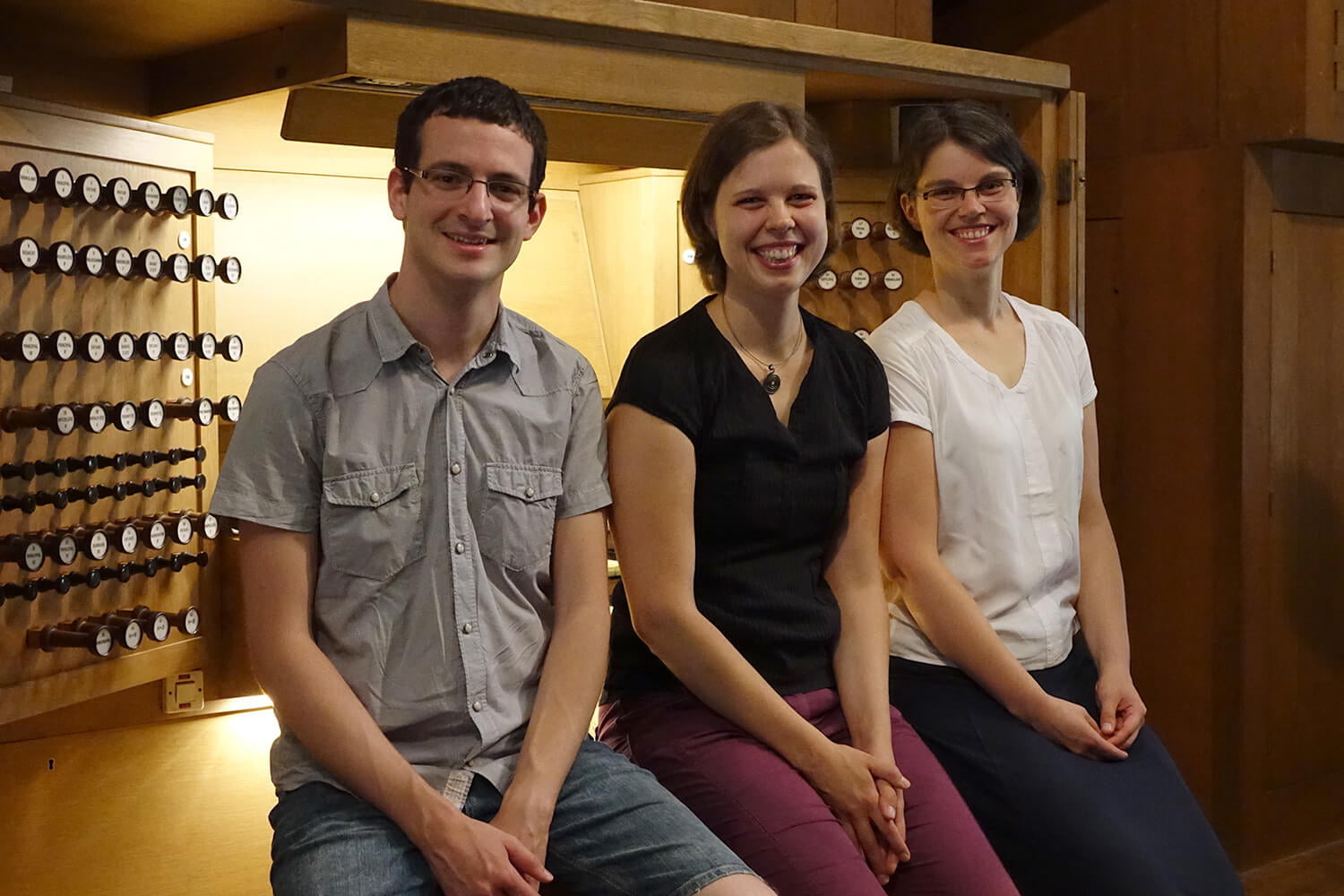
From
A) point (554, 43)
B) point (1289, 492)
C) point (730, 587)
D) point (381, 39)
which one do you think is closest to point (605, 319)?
point (554, 43)

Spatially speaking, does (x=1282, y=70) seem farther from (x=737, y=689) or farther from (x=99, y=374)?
(x=99, y=374)

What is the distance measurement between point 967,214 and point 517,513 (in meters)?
0.99

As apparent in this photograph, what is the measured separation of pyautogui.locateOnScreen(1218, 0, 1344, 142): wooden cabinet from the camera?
3.34m

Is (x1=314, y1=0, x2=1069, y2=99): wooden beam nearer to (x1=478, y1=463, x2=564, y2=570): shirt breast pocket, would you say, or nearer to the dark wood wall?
the dark wood wall

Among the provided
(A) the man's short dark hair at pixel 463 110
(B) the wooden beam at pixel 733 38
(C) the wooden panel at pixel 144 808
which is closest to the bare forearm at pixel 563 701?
(A) the man's short dark hair at pixel 463 110

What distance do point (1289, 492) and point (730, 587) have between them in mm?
2202

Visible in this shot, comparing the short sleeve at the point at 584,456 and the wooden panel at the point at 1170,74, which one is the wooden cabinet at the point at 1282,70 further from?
the short sleeve at the point at 584,456

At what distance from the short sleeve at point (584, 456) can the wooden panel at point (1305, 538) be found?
2.28 meters

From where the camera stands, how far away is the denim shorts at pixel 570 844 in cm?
160

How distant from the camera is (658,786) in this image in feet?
5.95

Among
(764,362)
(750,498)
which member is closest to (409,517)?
(750,498)

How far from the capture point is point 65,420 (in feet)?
7.25

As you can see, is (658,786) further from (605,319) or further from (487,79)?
(605,319)

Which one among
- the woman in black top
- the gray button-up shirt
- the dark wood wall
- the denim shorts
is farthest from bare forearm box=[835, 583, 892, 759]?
the dark wood wall
